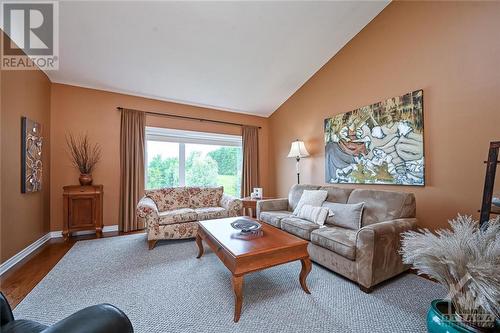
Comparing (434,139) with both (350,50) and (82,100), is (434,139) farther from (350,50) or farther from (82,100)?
(82,100)

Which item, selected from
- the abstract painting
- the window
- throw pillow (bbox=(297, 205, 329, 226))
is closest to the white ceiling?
the window

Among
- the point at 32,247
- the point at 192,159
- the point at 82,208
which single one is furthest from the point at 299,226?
the point at 32,247

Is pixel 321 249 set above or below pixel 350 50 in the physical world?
below

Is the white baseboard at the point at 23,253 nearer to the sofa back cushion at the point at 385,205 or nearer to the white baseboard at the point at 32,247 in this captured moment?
the white baseboard at the point at 32,247

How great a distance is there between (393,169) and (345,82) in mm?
1586

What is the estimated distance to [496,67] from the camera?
1.92 m

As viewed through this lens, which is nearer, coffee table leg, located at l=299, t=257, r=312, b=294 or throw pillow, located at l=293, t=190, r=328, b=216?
coffee table leg, located at l=299, t=257, r=312, b=294

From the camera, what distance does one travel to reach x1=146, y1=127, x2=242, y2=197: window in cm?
406

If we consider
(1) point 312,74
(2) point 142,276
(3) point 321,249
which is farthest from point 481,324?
(1) point 312,74

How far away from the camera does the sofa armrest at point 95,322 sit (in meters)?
0.59

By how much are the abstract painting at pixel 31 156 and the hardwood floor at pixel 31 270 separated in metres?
0.85

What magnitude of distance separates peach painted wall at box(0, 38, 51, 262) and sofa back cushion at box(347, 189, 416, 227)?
4045mm

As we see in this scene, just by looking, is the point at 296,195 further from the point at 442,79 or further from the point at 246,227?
the point at 442,79

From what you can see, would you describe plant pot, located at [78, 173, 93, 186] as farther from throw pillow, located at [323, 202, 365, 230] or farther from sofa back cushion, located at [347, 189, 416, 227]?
sofa back cushion, located at [347, 189, 416, 227]
